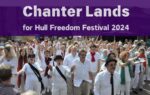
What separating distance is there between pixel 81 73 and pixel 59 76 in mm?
567

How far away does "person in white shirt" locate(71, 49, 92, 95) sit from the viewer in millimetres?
13297

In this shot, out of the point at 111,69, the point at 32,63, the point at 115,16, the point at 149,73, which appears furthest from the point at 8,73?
the point at 149,73

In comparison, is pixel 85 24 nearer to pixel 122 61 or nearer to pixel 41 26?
pixel 41 26

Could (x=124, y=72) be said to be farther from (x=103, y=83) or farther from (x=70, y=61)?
(x=103, y=83)

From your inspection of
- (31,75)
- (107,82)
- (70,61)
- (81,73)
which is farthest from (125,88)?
(107,82)

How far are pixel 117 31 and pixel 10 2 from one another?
1.60 meters

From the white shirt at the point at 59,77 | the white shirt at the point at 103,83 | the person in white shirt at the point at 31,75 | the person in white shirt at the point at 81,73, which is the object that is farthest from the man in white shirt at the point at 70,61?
the white shirt at the point at 103,83

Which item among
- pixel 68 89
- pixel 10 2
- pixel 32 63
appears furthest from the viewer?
pixel 68 89

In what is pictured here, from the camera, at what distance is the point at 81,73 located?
1338 cm

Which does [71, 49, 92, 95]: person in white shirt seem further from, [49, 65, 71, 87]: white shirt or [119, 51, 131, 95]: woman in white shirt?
[119, 51, 131, 95]: woman in white shirt

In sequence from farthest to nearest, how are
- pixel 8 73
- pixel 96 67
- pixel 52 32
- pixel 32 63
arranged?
1. pixel 96 67
2. pixel 32 63
3. pixel 52 32
4. pixel 8 73

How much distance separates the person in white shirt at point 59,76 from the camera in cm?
1331

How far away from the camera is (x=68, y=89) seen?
14.7 meters

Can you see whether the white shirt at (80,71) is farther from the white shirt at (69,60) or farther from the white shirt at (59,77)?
the white shirt at (69,60)
